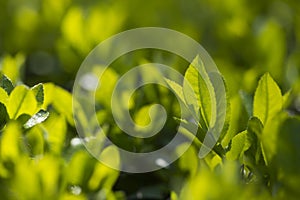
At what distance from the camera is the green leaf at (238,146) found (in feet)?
3.47

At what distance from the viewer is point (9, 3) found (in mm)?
2402

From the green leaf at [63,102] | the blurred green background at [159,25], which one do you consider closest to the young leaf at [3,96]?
the green leaf at [63,102]

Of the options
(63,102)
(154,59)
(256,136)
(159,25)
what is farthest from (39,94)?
(159,25)

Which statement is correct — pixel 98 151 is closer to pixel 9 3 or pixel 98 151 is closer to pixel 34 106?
pixel 34 106

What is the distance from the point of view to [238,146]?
106 centimetres

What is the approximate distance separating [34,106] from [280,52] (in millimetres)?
863

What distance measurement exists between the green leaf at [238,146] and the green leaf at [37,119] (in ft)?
1.03

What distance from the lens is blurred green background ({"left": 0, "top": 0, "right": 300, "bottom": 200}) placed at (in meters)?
0.96

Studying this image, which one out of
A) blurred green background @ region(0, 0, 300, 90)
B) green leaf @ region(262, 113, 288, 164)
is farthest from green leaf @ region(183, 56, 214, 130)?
blurred green background @ region(0, 0, 300, 90)

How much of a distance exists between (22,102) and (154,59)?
0.52 metres

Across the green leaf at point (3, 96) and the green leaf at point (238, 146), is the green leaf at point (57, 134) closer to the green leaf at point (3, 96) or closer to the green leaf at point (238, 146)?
the green leaf at point (3, 96)

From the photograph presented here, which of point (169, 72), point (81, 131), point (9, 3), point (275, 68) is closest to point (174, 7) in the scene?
point (9, 3)

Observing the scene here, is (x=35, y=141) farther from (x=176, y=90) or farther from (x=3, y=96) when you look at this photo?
(x=176, y=90)

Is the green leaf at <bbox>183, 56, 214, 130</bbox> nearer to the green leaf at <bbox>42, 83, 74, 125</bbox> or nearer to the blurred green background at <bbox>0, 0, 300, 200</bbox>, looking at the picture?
the blurred green background at <bbox>0, 0, 300, 200</bbox>
